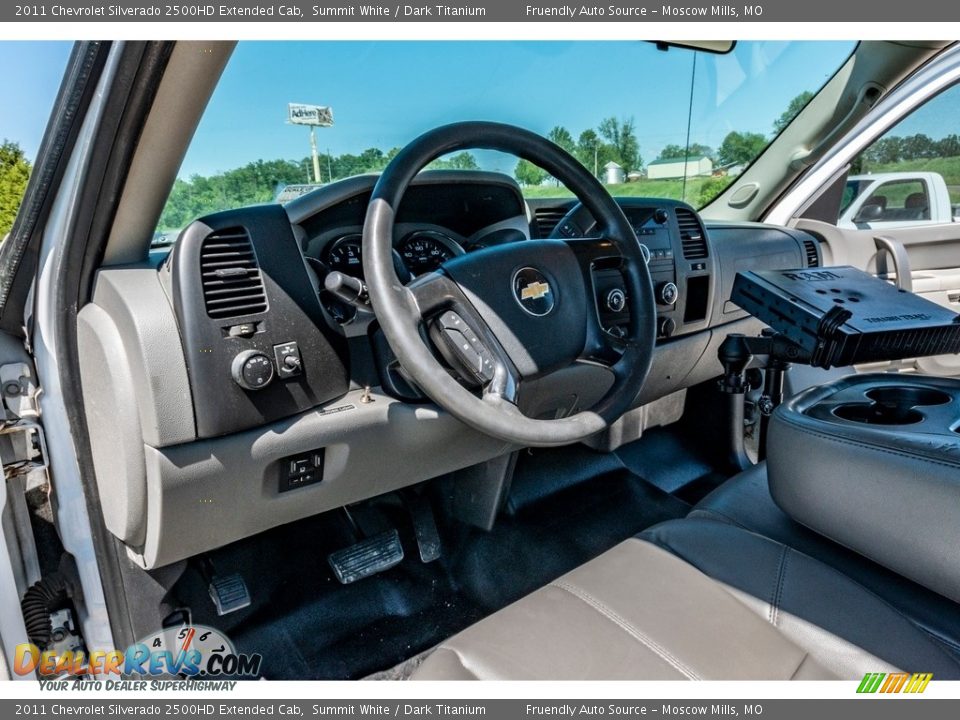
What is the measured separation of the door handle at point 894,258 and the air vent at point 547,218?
5.89 feet

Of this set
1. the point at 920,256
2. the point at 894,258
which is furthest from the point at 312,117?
the point at 920,256

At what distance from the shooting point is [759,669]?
1057 millimetres

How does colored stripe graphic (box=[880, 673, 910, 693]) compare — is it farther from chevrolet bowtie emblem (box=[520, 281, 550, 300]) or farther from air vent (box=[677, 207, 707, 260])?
air vent (box=[677, 207, 707, 260])

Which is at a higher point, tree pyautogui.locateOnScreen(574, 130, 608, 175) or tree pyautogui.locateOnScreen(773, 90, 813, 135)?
tree pyautogui.locateOnScreen(773, 90, 813, 135)

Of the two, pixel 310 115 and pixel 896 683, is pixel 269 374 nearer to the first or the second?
pixel 310 115

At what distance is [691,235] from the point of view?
7.38ft

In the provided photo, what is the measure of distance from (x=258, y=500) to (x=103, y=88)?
0.86 metres

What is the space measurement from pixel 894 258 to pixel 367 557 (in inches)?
103

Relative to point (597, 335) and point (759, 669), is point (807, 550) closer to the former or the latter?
point (759, 669)

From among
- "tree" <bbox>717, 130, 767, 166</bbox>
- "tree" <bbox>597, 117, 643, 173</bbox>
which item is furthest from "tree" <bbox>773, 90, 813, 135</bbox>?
"tree" <bbox>597, 117, 643, 173</bbox>

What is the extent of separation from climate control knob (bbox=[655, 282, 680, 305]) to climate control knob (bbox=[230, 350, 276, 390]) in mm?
1307

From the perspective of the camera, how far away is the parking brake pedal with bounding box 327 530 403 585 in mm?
1938

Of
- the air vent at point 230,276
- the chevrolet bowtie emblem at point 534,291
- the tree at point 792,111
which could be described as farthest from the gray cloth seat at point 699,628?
the tree at point 792,111

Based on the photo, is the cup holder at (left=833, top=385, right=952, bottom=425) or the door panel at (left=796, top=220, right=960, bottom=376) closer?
the cup holder at (left=833, top=385, right=952, bottom=425)
